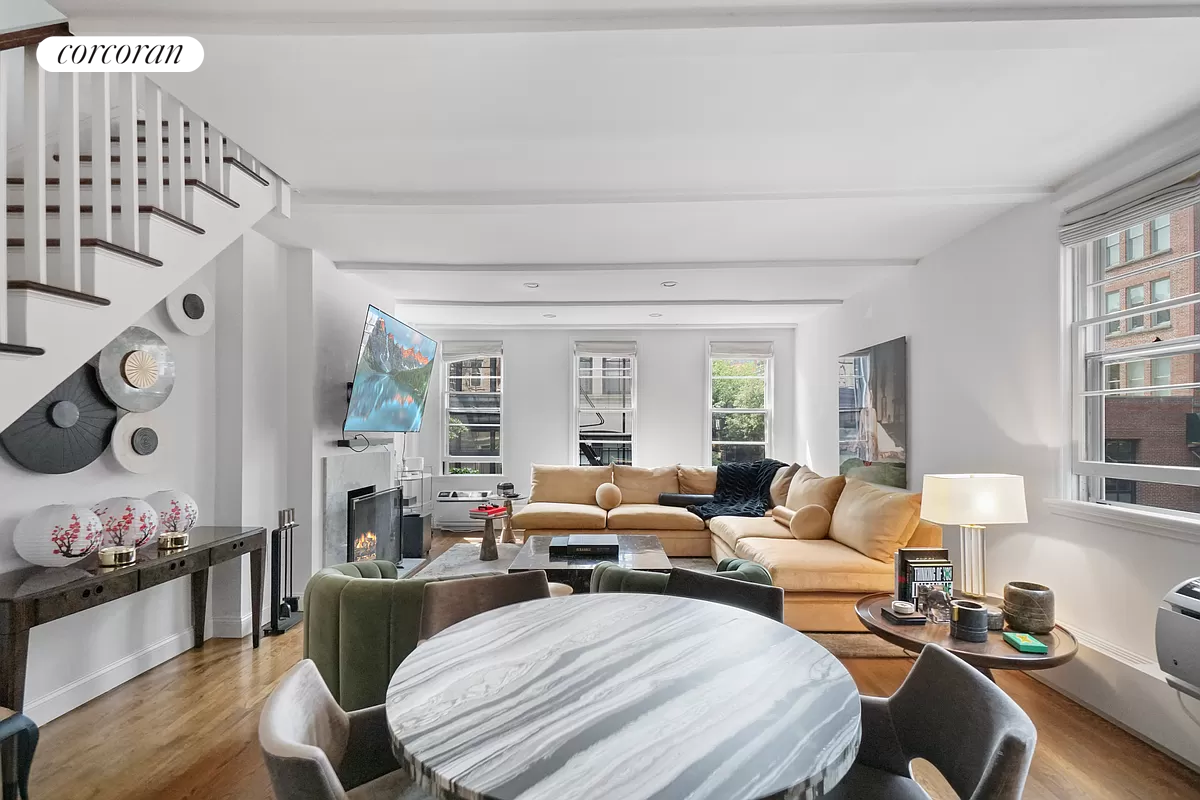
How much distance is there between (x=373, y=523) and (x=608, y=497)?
2.28 metres

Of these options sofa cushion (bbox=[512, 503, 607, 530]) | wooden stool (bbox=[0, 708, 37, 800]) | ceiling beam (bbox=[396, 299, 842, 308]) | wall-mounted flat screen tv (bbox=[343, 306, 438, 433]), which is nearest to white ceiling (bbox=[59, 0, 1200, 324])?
wall-mounted flat screen tv (bbox=[343, 306, 438, 433])

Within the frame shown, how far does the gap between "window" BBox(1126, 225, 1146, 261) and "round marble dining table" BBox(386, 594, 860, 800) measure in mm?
2500

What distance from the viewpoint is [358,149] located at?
8.36ft

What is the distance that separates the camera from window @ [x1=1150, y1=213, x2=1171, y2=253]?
2443 millimetres

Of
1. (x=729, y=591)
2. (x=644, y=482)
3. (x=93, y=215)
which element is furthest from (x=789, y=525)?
(x=93, y=215)

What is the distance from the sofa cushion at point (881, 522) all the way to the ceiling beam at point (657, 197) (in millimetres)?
1728

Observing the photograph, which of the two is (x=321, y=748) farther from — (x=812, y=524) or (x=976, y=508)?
(x=812, y=524)

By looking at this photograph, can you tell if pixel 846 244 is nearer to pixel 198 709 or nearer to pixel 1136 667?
pixel 1136 667

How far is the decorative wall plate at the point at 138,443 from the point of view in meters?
2.92

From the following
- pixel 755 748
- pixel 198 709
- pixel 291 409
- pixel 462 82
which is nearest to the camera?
pixel 755 748

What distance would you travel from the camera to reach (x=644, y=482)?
6387mm

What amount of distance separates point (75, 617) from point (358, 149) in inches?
97.1

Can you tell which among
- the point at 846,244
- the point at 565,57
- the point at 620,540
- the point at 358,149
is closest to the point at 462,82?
the point at 565,57

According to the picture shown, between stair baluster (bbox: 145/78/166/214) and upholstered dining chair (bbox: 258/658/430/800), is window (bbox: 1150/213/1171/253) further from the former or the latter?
stair baluster (bbox: 145/78/166/214)
